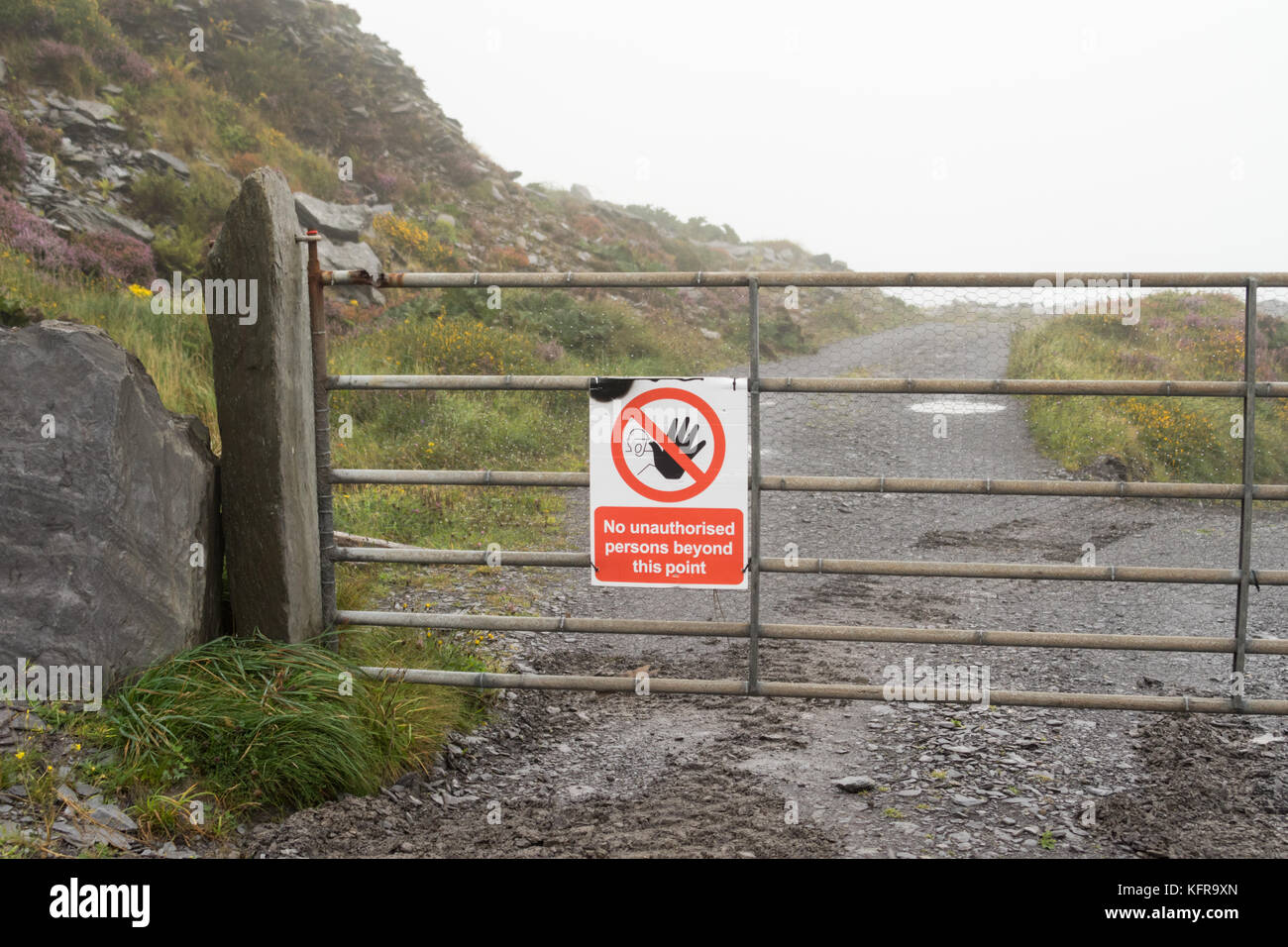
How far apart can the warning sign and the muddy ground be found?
0.98m

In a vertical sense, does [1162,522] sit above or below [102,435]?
below

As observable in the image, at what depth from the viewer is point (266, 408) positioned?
14.5ft

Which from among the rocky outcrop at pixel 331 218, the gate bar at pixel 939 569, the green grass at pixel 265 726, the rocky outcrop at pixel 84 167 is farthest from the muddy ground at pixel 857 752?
the rocky outcrop at pixel 331 218

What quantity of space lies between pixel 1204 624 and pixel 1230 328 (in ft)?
31.9

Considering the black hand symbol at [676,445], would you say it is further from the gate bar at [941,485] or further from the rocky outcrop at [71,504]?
the rocky outcrop at [71,504]

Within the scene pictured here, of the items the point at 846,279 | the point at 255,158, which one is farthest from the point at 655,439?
the point at 255,158

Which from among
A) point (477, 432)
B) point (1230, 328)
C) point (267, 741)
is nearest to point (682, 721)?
point (267, 741)

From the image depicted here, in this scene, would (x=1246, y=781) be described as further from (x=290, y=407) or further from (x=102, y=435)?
(x=102, y=435)

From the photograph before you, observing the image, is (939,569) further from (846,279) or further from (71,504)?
(71,504)

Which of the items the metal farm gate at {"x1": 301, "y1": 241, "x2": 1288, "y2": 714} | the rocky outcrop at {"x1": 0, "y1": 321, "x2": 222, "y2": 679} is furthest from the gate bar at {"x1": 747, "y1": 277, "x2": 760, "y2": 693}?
the rocky outcrop at {"x1": 0, "y1": 321, "x2": 222, "y2": 679}

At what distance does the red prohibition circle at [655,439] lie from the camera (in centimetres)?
444

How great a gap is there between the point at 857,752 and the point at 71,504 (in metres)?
3.68

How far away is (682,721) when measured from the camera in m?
5.29

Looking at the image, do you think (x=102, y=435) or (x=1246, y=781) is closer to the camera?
(x=102, y=435)
